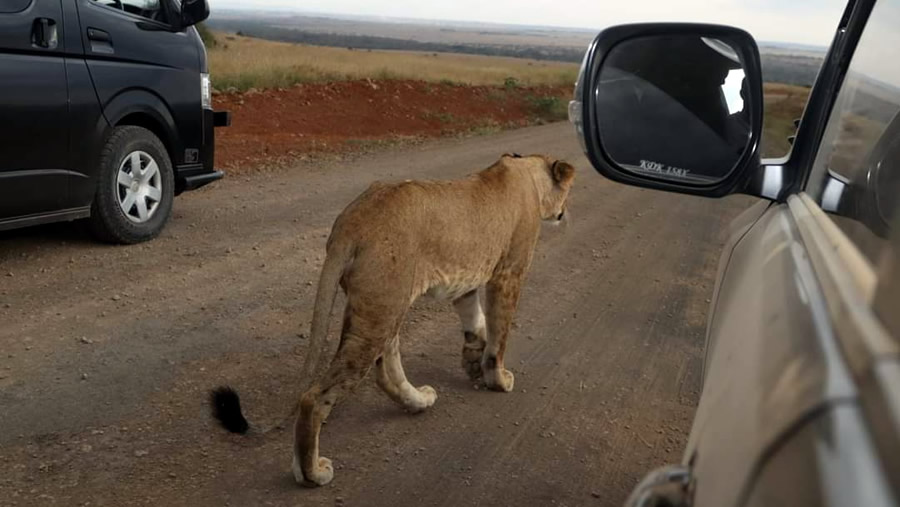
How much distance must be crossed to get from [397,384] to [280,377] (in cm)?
81

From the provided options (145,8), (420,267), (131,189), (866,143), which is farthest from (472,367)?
(145,8)

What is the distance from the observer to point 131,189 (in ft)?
22.6

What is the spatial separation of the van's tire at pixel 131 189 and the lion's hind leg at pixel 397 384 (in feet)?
11.3

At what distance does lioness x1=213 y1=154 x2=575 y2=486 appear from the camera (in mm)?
3527

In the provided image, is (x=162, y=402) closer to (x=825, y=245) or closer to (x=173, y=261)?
(x=173, y=261)

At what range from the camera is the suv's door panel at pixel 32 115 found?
221 inches

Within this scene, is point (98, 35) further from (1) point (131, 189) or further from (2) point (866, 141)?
(2) point (866, 141)

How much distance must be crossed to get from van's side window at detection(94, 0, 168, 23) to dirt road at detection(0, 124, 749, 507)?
1732 mm

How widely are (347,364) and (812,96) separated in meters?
1.95

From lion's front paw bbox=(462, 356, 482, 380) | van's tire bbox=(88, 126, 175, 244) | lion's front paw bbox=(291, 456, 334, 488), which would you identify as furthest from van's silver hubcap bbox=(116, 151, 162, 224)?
lion's front paw bbox=(291, 456, 334, 488)

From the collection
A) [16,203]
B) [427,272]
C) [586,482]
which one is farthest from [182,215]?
[586,482]

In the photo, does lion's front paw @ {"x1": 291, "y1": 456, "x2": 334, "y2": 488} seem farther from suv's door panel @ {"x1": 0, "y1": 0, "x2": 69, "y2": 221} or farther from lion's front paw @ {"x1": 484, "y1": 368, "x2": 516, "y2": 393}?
suv's door panel @ {"x1": 0, "y1": 0, "x2": 69, "y2": 221}

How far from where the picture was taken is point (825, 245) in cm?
147

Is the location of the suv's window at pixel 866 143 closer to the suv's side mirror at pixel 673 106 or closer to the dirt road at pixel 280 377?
the suv's side mirror at pixel 673 106
